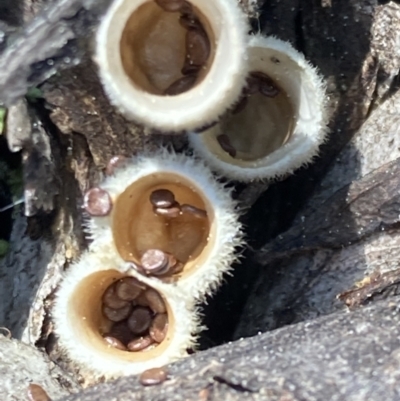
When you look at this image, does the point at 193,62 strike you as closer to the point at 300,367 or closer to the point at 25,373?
the point at 300,367

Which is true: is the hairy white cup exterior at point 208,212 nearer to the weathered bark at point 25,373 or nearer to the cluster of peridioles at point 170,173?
the cluster of peridioles at point 170,173

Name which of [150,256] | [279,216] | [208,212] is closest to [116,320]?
[150,256]

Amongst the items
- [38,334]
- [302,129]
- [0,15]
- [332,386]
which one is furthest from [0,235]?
[332,386]

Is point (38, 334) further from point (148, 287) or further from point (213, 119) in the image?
point (213, 119)

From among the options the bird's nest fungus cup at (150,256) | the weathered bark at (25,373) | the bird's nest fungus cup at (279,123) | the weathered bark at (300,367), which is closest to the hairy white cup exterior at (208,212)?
the bird's nest fungus cup at (150,256)

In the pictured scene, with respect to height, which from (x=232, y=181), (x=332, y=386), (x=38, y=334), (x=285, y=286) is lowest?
(x=38, y=334)

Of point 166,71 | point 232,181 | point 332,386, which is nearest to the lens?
point 332,386

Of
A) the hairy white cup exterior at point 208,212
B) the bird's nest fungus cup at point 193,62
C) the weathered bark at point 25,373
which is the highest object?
the bird's nest fungus cup at point 193,62
